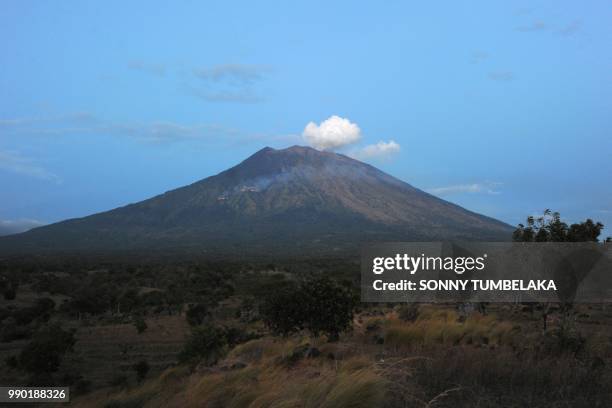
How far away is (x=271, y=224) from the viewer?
16012 cm

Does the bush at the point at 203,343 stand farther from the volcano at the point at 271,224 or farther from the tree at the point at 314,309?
the volcano at the point at 271,224

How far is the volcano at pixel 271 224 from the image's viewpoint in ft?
413

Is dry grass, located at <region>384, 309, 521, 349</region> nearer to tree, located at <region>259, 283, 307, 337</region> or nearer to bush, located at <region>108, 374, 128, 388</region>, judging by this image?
tree, located at <region>259, 283, 307, 337</region>

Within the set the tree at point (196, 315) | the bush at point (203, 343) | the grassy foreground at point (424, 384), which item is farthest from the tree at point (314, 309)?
the grassy foreground at point (424, 384)

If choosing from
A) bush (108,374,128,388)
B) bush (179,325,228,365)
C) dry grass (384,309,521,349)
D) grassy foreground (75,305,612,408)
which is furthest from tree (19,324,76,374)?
dry grass (384,309,521,349)

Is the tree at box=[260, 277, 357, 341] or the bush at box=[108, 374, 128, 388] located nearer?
the bush at box=[108, 374, 128, 388]

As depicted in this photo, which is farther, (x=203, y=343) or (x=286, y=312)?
(x=286, y=312)

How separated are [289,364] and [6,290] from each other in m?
30.2

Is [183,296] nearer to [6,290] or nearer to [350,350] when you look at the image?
[6,290]

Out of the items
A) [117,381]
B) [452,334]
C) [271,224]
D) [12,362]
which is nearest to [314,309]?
[452,334]

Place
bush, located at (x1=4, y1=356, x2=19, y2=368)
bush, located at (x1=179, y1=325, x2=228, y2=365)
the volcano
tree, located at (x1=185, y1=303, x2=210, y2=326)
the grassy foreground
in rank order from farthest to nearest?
the volcano, tree, located at (x1=185, y1=303, x2=210, y2=326), bush, located at (x1=4, y1=356, x2=19, y2=368), bush, located at (x1=179, y1=325, x2=228, y2=365), the grassy foreground

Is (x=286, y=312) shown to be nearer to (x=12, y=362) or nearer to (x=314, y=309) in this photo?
(x=314, y=309)

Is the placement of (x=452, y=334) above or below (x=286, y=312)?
above

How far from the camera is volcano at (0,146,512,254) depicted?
126 m
